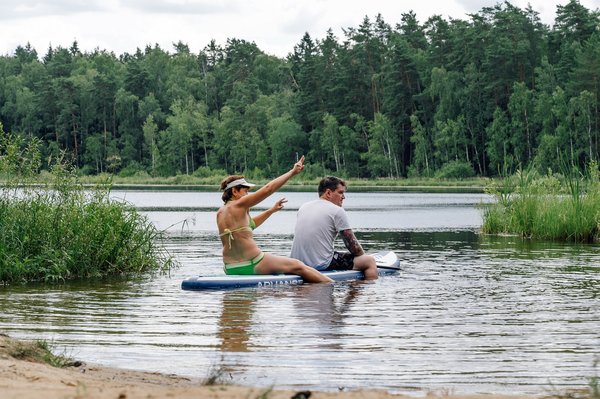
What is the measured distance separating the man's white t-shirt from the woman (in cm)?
36

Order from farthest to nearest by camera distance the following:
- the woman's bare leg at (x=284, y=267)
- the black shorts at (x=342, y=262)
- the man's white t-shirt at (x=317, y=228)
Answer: the black shorts at (x=342, y=262), the man's white t-shirt at (x=317, y=228), the woman's bare leg at (x=284, y=267)

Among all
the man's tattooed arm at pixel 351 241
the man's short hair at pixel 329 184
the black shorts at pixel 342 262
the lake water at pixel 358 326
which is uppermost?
the man's short hair at pixel 329 184

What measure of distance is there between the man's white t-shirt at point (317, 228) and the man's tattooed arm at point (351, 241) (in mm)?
90

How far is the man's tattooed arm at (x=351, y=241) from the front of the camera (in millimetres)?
14328

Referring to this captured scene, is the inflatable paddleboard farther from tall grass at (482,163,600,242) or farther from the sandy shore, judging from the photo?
tall grass at (482,163,600,242)

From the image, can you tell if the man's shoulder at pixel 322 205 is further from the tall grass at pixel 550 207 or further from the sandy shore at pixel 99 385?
the tall grass at pixel 550 207

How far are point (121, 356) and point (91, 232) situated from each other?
636 centimetres

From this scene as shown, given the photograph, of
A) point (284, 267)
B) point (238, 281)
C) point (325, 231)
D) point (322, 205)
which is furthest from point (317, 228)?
point (238, 281)

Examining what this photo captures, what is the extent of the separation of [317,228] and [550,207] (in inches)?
386

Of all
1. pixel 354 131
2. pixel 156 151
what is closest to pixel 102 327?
pixel 354 131

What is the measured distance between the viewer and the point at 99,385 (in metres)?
6.61

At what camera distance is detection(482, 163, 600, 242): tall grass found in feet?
70.4

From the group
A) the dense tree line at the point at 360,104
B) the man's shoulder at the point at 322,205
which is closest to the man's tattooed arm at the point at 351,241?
the man's shoulder at the point at 322,205

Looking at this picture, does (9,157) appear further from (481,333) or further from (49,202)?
(481,333)
